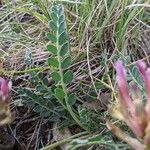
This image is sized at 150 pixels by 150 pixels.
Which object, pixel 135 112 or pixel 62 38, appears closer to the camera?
pixel 135 112

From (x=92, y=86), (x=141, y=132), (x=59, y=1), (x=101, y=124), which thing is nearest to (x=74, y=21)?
(x=59, y=1)

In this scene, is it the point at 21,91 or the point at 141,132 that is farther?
the point at 21,91

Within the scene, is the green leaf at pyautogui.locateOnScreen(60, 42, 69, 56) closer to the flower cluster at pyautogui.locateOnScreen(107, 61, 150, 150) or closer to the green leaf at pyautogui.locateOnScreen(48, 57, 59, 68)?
the green leaf at pyautogui.locateOnScreen(48, 57, 59, 68)

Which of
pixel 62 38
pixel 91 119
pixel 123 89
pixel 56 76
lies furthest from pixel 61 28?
pixel 123 89

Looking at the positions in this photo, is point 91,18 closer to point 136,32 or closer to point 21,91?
point 136,32

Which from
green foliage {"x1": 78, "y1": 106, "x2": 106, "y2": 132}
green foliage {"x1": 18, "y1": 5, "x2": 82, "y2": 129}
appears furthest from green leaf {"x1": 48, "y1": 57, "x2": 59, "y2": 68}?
green foliage {"x1": 78, "y1": 106, "x2": 106, "y2": 132}

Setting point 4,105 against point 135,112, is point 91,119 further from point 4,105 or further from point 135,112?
point 135,112

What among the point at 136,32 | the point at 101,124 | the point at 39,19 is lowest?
the point at 101,124

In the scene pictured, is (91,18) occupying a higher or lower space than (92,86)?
higher

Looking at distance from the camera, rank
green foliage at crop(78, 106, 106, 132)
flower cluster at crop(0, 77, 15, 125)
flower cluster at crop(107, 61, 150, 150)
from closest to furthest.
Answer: flower cluster at crop(107, 61, 150, 150) < flower cluster at crop(0, 77, 15, 125) < green foliage at crop(78, 106, 106, 132)

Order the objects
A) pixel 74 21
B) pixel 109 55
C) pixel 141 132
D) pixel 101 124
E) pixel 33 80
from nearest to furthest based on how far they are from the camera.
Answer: pixel 141 132 < pixel 101 124 < pixel 33 80 < pixel 109 55 < pixel 74 21

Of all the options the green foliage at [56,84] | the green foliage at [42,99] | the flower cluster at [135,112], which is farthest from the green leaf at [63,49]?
the flower cluster at [135,112]
